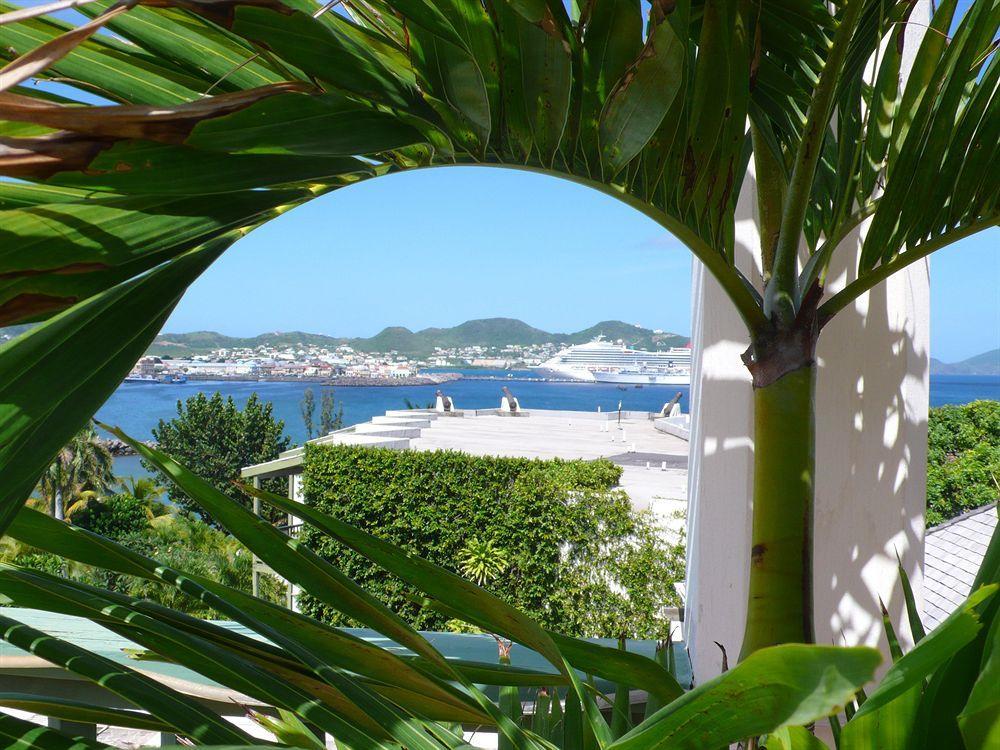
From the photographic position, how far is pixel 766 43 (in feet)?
1.88

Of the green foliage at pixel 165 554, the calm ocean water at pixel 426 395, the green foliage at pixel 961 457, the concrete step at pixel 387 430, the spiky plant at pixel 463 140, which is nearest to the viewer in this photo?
the spiky plant at pixel 463 140

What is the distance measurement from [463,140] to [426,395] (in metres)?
48.5

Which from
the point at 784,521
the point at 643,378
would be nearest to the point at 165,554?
the point at 784,521

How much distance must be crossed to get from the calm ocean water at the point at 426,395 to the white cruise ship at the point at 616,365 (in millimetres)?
835

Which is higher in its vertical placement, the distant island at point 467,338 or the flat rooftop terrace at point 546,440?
the distant island at point 467,338

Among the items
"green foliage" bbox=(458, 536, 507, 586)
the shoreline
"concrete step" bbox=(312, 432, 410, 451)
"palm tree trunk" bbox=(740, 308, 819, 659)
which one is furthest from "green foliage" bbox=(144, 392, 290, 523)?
the shoreline

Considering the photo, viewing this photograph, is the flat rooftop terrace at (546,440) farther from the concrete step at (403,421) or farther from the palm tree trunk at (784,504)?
the palm tree trunk at (784,504)

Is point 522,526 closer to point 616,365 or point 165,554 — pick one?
point 165,554

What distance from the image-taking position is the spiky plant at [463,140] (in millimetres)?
251

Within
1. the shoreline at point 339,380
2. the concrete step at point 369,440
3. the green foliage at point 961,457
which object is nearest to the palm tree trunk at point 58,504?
the concrete step at point 369,440

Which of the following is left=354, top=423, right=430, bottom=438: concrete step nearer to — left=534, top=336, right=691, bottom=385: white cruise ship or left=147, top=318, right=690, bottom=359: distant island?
left=534, top=336, right=691, bottom=385: white cruise ship

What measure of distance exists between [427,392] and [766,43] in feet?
161

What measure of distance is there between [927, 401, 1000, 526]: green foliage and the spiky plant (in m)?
10.1

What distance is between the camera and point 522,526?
21.4 ft
